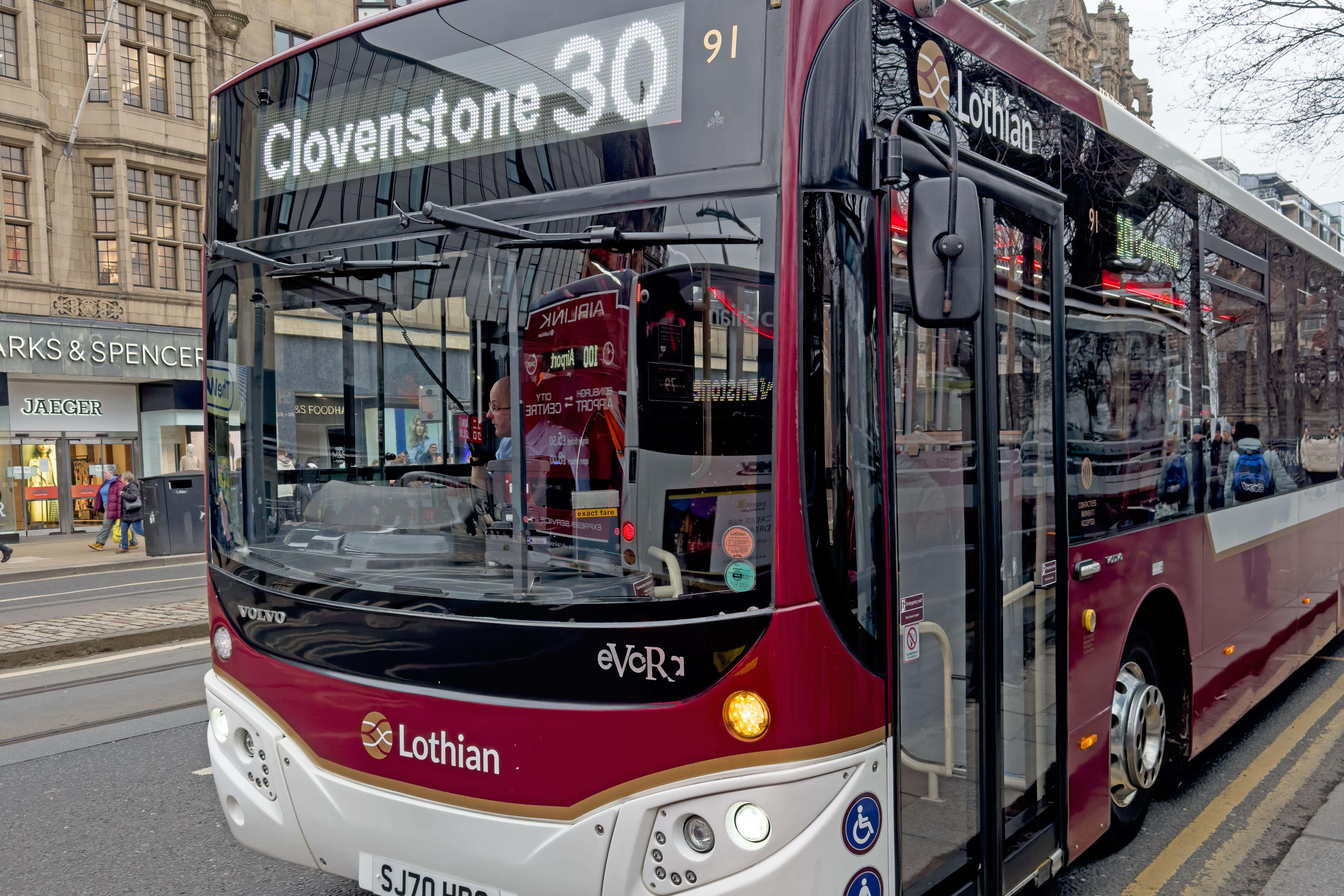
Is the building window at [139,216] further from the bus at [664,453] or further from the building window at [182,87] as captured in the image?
the bus at [664,453]

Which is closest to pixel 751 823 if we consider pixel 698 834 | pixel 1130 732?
pixel 698 834

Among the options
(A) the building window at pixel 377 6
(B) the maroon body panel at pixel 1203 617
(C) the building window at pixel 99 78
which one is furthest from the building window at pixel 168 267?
(B) the maroon body panel at pixel 1203 617

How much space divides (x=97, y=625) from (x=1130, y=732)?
8681 mm

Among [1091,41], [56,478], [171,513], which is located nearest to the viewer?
[171,513]

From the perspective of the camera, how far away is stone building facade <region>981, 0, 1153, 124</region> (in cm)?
5350

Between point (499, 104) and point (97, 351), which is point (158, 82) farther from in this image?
point (499, 104)

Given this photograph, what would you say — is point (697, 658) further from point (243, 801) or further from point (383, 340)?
point (243, 801)

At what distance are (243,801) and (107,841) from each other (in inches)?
64.2

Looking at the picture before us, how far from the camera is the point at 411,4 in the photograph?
322 cm

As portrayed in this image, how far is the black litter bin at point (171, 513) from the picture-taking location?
60.6 feet

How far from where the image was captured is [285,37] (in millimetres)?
25844

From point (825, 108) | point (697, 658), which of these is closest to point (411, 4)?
point (825, 108)

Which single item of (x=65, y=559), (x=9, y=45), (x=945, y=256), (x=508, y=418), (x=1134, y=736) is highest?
(x=9, y=45)

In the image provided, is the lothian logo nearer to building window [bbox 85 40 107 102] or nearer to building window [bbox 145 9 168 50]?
building window [bbox 85 40 107 102]
